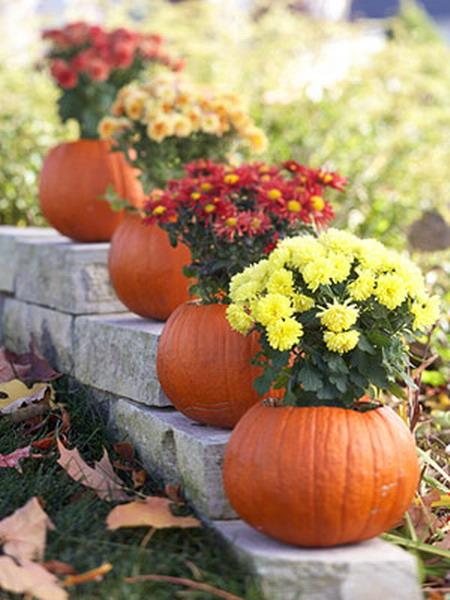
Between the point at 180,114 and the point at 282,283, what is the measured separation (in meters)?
1.55

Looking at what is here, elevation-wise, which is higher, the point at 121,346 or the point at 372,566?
the point at 121,346

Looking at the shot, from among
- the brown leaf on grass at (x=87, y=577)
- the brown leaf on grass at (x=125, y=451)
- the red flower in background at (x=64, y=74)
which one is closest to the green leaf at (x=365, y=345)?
the brown leaf on grass at (x=87, y=577)

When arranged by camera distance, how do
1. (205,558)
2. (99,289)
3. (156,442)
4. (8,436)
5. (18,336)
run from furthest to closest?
(18,336), (99,289), (8,436), (156,442), (205,558)

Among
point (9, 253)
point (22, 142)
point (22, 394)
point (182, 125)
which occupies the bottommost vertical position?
point (22, 394)

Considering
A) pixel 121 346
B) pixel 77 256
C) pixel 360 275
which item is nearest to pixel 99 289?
pixel 77 256

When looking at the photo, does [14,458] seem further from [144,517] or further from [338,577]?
[338,577]

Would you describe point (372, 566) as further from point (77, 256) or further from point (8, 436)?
point (77, 256)

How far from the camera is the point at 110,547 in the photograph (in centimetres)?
257

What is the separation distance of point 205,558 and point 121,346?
→ 3.64 ft

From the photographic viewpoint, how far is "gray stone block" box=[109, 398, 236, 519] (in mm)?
2730

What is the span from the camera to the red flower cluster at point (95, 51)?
4.50 metres

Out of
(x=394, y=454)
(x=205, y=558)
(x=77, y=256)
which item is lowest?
(x=205, y=558)

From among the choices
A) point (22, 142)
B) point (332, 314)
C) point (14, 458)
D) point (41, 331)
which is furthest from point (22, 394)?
point (22, 142)

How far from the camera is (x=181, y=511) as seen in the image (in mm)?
2766
